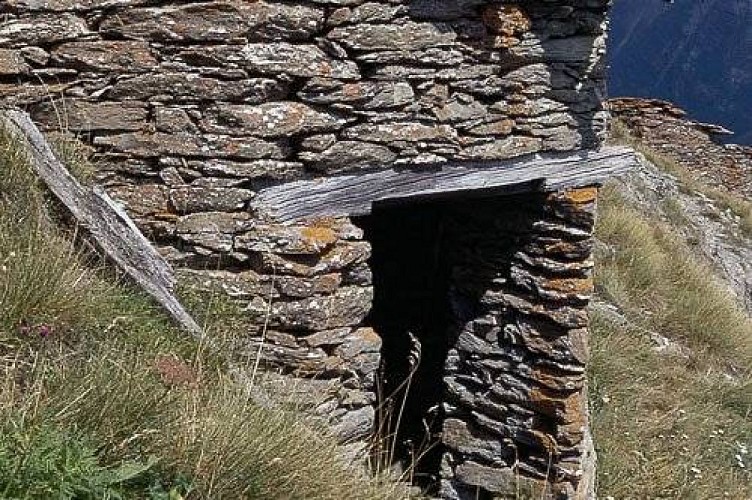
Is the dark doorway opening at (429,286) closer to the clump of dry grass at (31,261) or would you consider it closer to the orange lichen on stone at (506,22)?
the orange lichen on stone at (506,22)

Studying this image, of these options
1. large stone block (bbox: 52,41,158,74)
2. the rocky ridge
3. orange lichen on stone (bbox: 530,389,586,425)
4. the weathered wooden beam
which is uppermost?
large stone block (bbox: 52,41,158,74)

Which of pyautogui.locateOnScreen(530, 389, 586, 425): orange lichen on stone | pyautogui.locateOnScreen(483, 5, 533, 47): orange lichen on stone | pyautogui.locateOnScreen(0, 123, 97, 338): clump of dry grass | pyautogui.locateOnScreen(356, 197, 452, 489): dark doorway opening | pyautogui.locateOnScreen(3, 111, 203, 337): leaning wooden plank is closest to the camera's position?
pyautogui.locateOnScreen(0, 123, 97, 338): clump of dry grass

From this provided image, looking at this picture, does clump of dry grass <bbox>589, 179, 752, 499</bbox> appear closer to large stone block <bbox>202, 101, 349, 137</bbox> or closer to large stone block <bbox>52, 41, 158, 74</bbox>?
large stone block <bbox>202, 101, 349, 137</bbox>

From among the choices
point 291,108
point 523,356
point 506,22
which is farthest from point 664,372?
point 291,108

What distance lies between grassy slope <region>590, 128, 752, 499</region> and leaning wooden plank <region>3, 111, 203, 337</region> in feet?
11.7

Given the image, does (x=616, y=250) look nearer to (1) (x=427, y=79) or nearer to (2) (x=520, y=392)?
(2) (x=520, y=392)

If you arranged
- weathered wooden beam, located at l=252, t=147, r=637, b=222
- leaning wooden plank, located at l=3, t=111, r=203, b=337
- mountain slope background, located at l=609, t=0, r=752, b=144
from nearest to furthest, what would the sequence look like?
leaning wooden plank, located at l=3, t=111, r=203, b=337 < weathered wooden beam, located at l=252, t=147, r=637, b=222 < mountain slope background, located at l=609, t=0, r=752, b=144

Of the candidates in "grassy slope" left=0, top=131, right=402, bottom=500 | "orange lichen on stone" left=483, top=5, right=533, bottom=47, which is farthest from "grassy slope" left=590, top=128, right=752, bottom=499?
"grassy slope" left=0, top=131, right=402, bottom=500

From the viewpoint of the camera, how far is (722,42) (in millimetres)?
40625

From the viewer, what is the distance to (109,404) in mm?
2707

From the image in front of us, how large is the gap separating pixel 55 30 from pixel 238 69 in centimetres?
71

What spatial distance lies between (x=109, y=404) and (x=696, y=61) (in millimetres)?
40814

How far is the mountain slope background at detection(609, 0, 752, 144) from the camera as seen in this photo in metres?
39.1

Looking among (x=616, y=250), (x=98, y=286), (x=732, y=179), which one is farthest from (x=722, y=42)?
(x=98, y=286)
